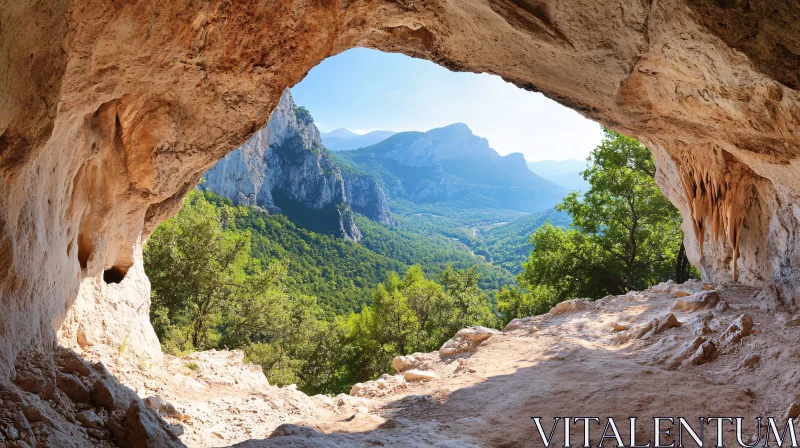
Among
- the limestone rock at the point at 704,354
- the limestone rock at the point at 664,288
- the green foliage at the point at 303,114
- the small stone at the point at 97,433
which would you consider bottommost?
the limestone rock at the point at 664,288

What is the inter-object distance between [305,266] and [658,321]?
158ft

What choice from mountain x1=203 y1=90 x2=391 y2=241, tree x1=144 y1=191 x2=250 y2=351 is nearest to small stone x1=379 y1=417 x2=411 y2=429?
tree x1=144 y1=191 x2=250 y2=351

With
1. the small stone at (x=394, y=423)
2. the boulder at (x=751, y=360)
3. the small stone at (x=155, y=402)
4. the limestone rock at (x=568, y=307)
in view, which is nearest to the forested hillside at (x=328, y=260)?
the limestone rock at (x=568, y=307)

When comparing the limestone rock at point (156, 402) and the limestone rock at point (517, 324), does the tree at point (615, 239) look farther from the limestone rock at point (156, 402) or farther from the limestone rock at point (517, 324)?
the limestone rock at point (156, 402)

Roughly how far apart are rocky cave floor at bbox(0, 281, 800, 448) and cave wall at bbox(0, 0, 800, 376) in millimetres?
623

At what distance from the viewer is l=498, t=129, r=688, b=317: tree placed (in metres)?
18.0

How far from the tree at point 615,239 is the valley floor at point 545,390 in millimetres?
10033

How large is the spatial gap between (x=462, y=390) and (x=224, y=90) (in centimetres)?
587

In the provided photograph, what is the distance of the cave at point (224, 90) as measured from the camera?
3566 mm

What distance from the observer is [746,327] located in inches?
252

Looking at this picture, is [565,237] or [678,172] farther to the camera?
[565,237]

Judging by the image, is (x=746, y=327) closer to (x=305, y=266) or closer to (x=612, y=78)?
(x=612, y=78)

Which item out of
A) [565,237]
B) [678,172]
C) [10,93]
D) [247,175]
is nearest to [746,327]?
[678,172]

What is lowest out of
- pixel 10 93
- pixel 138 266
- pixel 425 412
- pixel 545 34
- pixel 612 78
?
pixel 425 412
